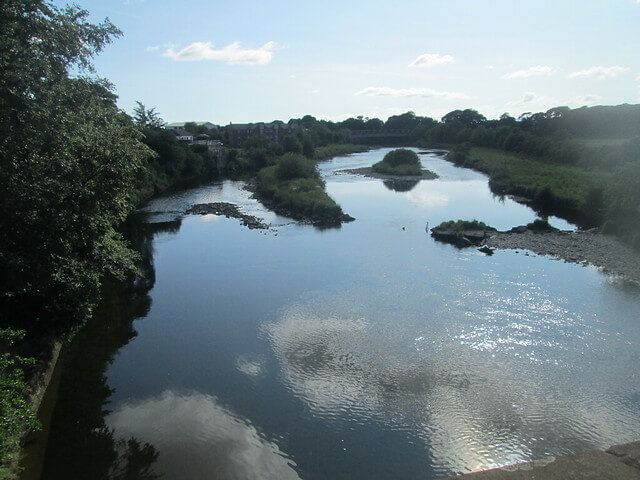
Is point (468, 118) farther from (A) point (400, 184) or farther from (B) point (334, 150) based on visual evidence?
(A) point (400, 184)

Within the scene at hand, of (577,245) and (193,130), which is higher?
(193,130)

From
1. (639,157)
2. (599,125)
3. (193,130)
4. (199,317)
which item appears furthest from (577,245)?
(193,130)

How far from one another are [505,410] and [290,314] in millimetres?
10610

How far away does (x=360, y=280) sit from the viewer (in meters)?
26.7

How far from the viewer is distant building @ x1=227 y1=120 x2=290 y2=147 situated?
439 feet

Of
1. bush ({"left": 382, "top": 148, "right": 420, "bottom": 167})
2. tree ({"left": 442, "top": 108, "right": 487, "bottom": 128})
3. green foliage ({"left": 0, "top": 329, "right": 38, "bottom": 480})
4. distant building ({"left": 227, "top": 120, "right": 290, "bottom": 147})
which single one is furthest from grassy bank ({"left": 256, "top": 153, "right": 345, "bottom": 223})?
tree ({"left": 442, "top": 108, "right": 487, "bottom": 128})

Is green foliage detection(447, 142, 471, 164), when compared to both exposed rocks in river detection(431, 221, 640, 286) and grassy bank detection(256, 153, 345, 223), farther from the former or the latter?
exposed rocks in river detection(431, 221, 640, 286)

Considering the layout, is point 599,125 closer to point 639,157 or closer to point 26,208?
point 639,157

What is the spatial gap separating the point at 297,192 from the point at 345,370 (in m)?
37.3

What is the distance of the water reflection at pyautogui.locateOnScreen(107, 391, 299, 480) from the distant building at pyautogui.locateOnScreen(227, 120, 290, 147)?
4830 inches

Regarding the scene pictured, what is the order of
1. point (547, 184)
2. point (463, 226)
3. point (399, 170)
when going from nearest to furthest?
point (463, 226), point (547, 184), point (399, 170)

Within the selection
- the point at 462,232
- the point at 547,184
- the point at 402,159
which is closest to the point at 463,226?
the point at 462,232

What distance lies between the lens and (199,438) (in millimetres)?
13461

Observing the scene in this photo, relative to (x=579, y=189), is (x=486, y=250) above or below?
below
